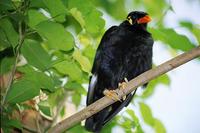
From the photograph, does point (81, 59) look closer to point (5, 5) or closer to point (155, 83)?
point (5, 5)

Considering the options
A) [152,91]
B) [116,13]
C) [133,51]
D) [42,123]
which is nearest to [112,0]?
[116,13]

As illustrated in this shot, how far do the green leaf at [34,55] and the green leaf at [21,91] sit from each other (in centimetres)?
10

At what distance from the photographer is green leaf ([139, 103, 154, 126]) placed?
2.48 meters

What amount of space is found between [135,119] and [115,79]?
1.78ft

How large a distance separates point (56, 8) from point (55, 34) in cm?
13

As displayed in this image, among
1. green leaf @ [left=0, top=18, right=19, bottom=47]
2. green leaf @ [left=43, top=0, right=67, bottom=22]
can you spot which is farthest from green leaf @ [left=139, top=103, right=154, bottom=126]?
green leaf @ [left=0, top=18, right=19, bottom=47]

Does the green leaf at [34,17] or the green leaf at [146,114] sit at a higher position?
the green leaf at [34,17]

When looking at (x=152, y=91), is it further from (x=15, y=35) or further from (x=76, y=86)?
(x=15, y=35)

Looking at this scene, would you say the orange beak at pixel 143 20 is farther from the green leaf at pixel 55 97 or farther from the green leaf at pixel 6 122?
the green leaf at pixel 6 122

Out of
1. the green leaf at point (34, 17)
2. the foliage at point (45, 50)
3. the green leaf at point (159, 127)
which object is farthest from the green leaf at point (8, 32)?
the green leaf at point (159, 127)

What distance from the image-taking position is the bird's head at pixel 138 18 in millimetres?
3069

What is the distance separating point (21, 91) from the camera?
1.87 meters

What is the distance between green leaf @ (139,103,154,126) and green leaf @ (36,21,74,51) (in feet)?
2.56

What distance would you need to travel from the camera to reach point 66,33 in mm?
1871
